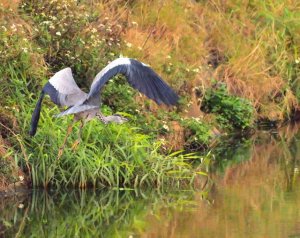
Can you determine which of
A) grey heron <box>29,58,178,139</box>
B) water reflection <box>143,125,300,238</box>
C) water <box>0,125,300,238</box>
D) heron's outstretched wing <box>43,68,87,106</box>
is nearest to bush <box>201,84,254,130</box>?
water reflection <box>143,125,300,238</box>

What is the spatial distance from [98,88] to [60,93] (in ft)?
1.44

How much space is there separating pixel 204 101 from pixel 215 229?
19.1ft

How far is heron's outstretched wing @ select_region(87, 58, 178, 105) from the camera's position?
1058 centimetres

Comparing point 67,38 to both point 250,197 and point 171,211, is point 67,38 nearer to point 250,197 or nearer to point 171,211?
point 250,197

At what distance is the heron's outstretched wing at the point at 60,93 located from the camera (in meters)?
10.8

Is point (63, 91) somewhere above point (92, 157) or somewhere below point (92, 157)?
above

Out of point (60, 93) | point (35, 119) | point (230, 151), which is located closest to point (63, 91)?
point (60, 93)

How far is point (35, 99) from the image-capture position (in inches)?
489

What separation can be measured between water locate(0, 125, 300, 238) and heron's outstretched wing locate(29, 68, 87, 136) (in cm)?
83

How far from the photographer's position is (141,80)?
420 inches

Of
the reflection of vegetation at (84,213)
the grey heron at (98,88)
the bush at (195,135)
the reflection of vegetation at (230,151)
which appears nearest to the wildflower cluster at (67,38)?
the bush at (195,135)

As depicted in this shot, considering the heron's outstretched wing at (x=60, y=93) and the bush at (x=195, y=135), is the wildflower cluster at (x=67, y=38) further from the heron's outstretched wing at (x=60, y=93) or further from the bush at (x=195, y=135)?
the heron's outstretched wing at (x=60, y=93)

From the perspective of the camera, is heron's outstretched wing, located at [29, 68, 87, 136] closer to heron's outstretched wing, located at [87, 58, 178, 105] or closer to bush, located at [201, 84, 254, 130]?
heron's outstretched wing, located at [87, 58, 178, 105]

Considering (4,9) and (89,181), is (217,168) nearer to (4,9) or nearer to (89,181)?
(89,181)
